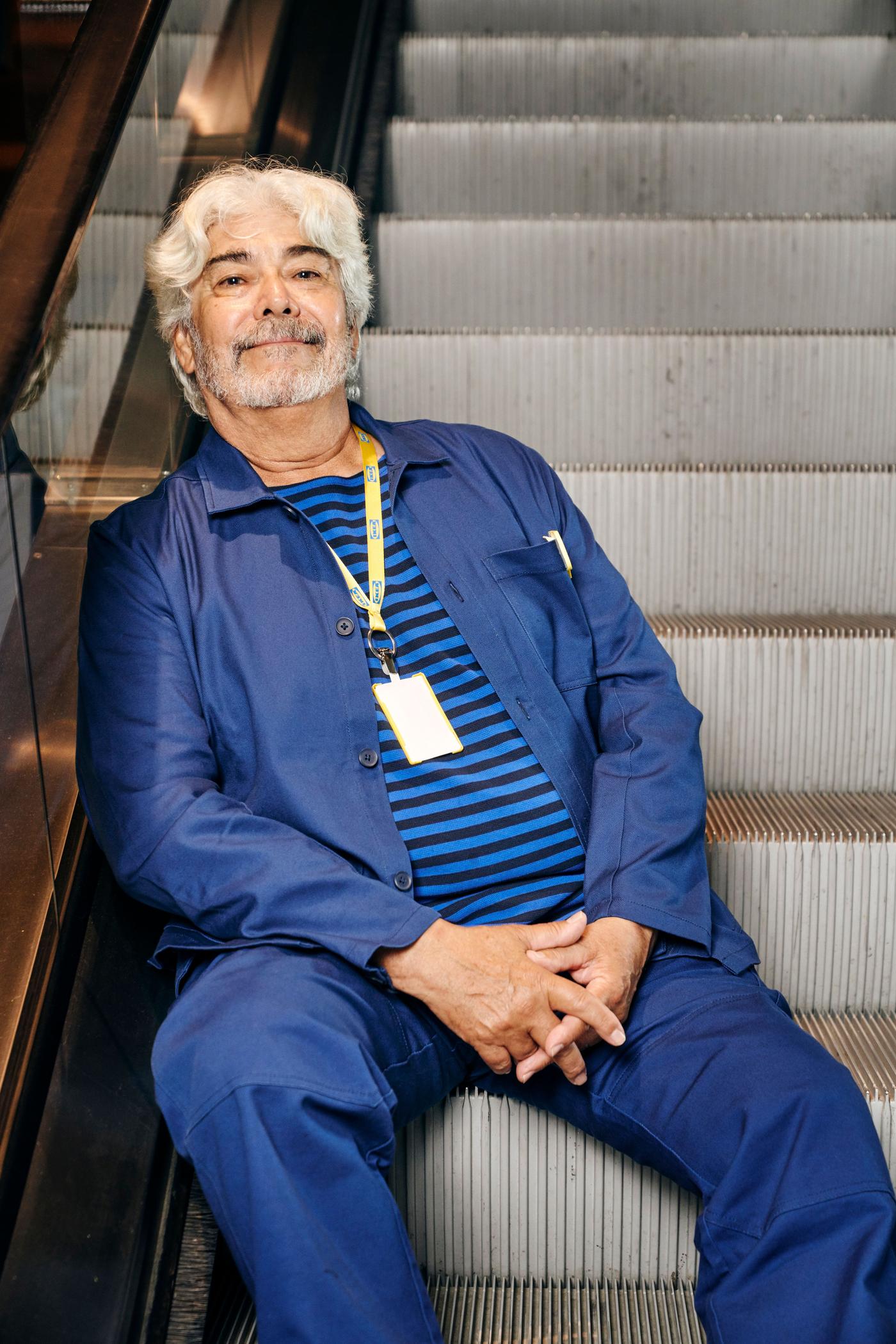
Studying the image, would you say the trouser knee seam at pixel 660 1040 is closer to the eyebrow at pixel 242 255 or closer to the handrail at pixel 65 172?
the handrail at pixel 65 172

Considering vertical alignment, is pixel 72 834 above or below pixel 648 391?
below

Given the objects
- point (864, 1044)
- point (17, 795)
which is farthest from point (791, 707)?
point (17, 795)

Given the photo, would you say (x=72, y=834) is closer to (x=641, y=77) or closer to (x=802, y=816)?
(x=802, y=816)

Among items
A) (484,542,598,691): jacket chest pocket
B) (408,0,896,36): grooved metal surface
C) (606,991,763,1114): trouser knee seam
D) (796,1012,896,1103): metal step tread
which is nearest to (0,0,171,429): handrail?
(484,542,598,691): jacket chest pocket

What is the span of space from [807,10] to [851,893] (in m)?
3.44

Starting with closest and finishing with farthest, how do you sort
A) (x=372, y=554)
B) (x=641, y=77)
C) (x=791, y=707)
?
(x=372, y=554)
(x=791, y=707)
(x=641, y=77)

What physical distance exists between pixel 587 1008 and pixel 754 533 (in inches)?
52.7

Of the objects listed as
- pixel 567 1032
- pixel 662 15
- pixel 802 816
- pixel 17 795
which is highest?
pixel 662 15

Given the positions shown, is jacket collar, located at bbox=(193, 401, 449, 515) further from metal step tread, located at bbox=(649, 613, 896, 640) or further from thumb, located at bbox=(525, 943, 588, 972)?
thumb, located at bbox=(525, 943, 588, 972)

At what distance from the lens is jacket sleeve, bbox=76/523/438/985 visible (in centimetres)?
144

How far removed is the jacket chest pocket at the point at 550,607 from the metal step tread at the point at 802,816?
0.38 meters

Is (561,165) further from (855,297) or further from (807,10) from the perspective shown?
(807,10)

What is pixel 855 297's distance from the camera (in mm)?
3156

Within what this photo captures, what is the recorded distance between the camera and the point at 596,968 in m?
1.48
